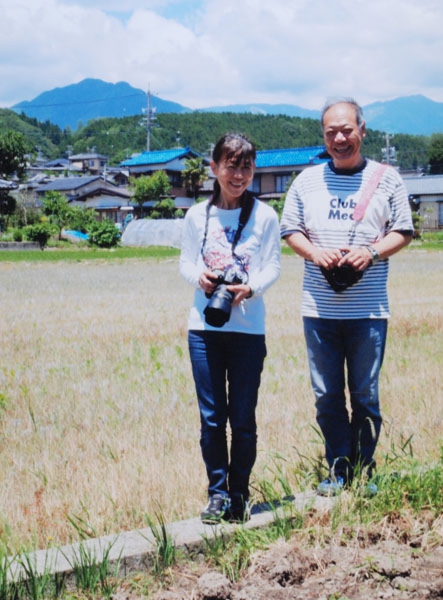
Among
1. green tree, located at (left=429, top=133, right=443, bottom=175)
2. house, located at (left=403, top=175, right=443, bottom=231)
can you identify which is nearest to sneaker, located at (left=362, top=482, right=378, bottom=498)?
house, located at (left=403, top=175, right=443, bottom=231)

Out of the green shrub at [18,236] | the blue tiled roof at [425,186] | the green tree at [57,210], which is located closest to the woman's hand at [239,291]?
the green shrub at [18,236]

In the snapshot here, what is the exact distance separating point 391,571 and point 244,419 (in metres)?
0.85

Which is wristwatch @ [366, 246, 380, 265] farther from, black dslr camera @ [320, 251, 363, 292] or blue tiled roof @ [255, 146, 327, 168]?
blue tiled roof @ [255, 146, 327, 168]

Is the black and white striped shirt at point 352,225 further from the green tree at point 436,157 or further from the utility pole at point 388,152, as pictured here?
the green tree at point 436,157

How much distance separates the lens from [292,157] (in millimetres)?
54719

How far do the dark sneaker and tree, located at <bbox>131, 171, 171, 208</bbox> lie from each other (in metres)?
52.1

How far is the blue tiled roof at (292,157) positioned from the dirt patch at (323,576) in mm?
51042

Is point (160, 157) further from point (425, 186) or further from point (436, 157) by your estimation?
point (436, 157)

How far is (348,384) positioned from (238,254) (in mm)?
839

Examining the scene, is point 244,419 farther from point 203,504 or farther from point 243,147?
point 243,147

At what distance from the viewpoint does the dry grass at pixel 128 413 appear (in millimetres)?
3113

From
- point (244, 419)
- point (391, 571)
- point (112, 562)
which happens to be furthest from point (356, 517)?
point (112, 562)

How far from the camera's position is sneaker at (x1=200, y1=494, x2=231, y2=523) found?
2871mm

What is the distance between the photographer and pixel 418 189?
55.8 meters
